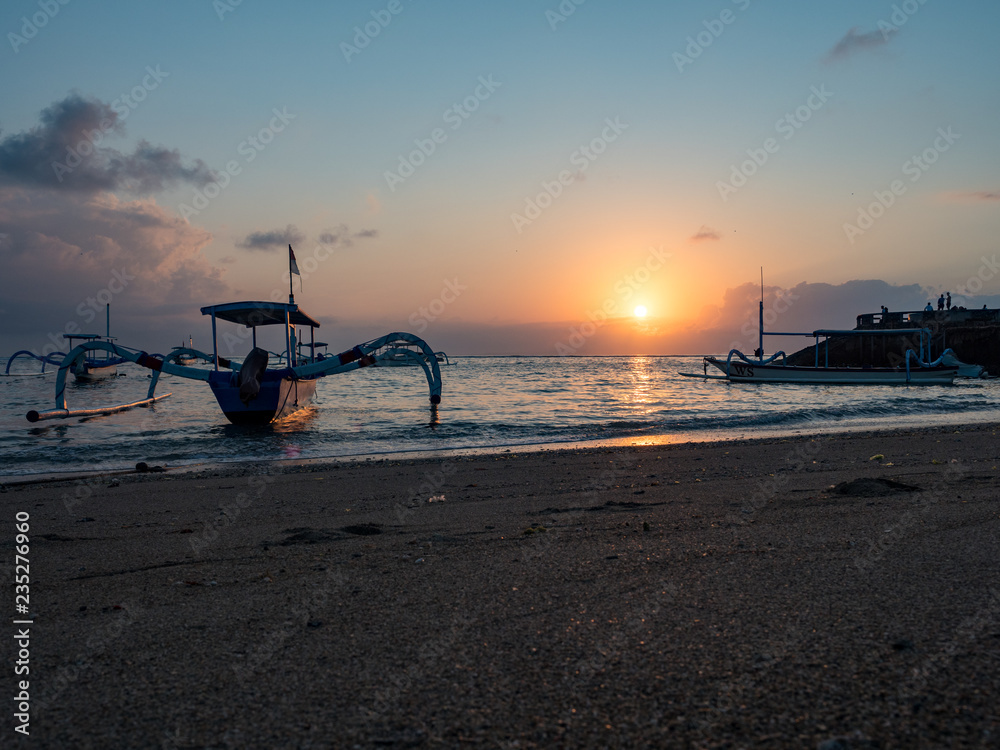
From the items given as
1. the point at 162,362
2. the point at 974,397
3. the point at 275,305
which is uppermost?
the point at 275,305

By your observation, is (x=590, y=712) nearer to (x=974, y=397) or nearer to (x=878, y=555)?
(x=878, y=555)

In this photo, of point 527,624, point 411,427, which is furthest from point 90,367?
point 527,624

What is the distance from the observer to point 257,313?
64.1ft

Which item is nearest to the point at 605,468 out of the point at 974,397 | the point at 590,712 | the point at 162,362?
the point at 590,712

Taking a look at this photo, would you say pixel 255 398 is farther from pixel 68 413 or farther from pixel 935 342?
pixel 935 342

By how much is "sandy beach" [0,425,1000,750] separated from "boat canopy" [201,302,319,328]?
12.5m

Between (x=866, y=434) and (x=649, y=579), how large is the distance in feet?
45.2

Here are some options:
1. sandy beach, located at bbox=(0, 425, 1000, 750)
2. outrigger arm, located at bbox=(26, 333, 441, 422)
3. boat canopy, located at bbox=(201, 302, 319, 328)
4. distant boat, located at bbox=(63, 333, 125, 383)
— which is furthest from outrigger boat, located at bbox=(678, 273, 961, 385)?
distant boat, located at bbox=(63, 333, 125, 383)

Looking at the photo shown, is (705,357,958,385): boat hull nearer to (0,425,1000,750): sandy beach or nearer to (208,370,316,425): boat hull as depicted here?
(208,370,316,425): boat hull

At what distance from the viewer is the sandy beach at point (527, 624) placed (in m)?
2.26

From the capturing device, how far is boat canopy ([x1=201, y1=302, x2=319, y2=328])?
18.5 m

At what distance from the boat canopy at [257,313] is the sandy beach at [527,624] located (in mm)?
12517

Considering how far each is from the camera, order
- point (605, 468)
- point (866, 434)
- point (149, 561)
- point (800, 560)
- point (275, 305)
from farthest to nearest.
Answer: point (275, 305) → point (866, 434) → point (605, 468) → point (149, 561) → point (800, 560)

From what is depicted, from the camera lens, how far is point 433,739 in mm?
2176
